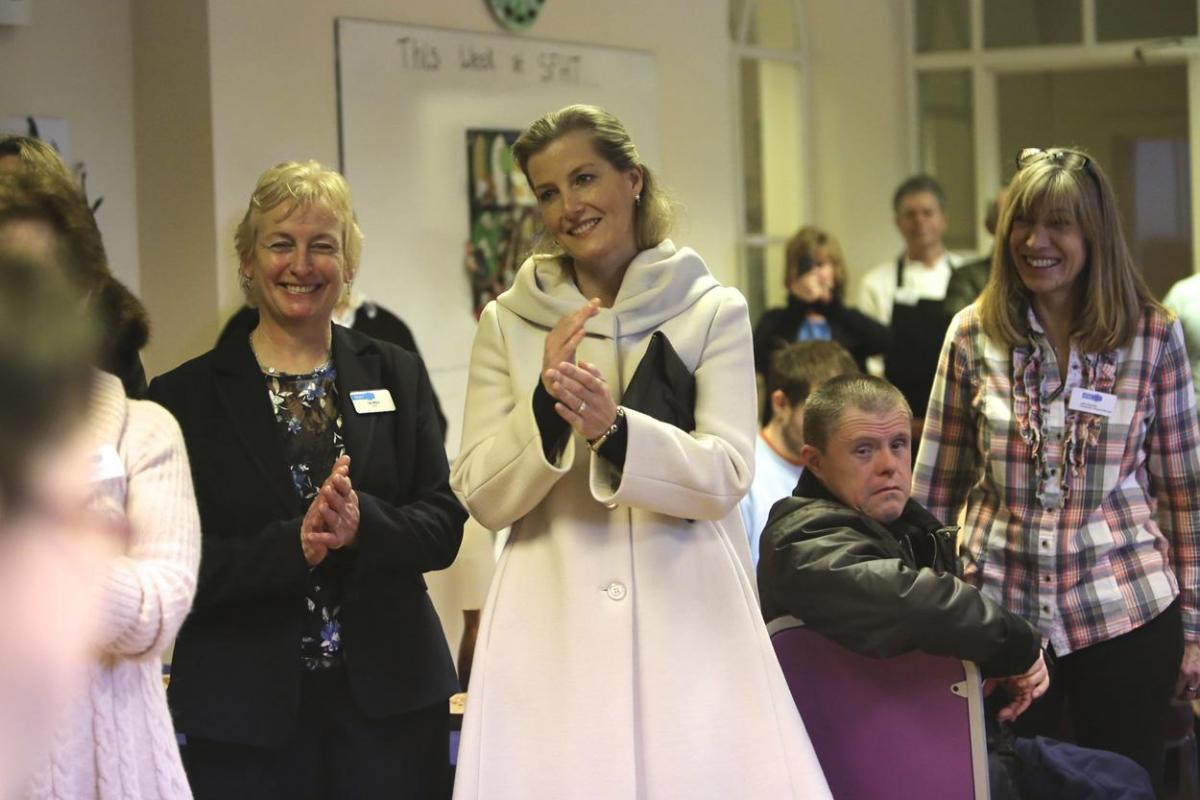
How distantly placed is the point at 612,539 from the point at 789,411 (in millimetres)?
1806

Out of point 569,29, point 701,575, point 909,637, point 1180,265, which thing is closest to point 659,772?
point 701,575

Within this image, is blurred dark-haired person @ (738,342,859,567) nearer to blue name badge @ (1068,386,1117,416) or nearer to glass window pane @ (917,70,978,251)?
blue name badge @ (1068,386,1117,416)

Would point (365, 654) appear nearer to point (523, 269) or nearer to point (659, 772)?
point (659, 772)

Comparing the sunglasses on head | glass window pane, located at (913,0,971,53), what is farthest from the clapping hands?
glass window pane, located at (913,0,971,53)

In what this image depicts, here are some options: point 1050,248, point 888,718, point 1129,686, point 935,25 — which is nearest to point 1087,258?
point 1050,248

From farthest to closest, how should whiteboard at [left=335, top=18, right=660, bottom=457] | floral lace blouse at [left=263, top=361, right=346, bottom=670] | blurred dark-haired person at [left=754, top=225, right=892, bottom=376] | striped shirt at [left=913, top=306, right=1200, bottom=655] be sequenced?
blurred dark-haired person at [left=754, top=225, right=892, bottom=376], whiteboard at [left=335, top=18, right=660, bottom=457], striped shirt at [left=913, top=306, right=1200, bottom=655], floral lace blouse at [left=263, top=361, right=346, bottom=670]

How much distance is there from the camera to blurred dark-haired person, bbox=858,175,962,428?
5.89 meters

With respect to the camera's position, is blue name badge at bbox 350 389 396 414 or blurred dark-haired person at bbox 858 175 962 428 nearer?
blue name badge at bbox 350 389 396 414

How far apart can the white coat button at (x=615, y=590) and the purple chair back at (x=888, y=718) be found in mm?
489

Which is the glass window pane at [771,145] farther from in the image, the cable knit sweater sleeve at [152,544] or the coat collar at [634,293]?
the cable knit sweater sleeve at [152,544]

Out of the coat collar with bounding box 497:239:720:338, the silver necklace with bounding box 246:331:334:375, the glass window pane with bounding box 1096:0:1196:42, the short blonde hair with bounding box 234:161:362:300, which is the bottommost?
the silver necklace with bounding box 246:331:334:375

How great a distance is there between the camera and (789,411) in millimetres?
4117

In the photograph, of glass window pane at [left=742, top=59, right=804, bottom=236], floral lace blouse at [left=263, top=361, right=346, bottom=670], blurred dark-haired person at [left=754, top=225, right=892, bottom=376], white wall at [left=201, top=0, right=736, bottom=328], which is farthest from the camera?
glass window pane at [left=742, top=59, right=804, bottom=236]

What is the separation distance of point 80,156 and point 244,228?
8.72 feet
